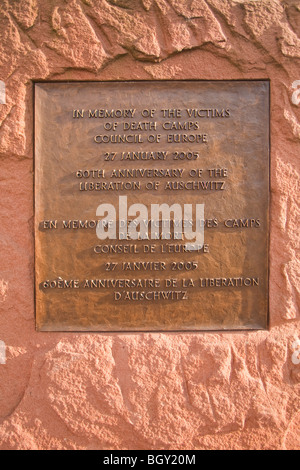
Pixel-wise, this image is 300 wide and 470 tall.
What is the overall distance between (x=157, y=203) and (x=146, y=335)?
3.09 ft

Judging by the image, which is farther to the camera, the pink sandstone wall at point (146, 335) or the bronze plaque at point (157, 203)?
the bronze plaque at point (157, 203)

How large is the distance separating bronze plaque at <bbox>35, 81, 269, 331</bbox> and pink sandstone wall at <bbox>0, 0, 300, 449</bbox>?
10 cm

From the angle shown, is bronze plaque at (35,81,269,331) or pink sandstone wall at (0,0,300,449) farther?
bronze plaque at (35,81,269,331)

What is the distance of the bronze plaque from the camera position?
2.48 m

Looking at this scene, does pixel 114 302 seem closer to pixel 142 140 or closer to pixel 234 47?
pixel 142 140

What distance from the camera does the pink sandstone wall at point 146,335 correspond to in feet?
7.77

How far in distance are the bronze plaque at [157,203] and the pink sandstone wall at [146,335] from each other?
3.7 inches

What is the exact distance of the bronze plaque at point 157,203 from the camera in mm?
2477

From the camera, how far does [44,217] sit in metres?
2.47

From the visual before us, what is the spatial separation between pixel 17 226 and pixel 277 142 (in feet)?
6.42

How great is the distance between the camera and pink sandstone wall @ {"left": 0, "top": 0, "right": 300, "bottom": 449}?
2.37 meters

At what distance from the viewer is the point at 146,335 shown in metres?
2.46
